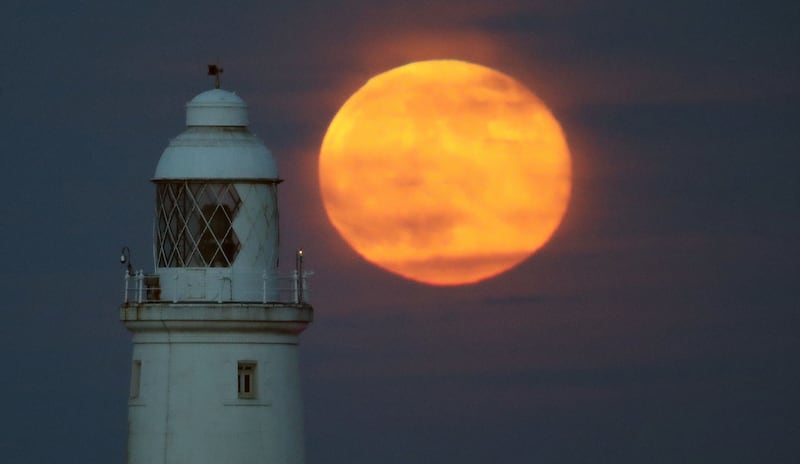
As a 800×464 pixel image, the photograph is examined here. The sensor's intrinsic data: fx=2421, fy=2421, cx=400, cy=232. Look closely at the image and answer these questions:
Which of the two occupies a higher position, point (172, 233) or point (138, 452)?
point (172, 233)

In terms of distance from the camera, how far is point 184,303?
183ft

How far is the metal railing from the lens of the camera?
56156 millimetres

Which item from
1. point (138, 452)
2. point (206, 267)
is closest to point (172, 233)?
point (206, 267)

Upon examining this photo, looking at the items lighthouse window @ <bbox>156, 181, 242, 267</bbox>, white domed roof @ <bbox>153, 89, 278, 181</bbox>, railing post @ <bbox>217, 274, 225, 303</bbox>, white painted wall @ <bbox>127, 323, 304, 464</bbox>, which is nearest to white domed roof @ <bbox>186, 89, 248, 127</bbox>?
white domed roof @ <bbox>153, 89, 278, 181</bbox>

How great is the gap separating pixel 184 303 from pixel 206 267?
101 cm

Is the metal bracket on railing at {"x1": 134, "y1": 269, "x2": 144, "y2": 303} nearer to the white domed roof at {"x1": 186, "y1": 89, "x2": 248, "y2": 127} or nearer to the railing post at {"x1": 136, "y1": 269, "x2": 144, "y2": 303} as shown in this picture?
the railing post at {"x1": 136, "y1": 269, "x2": 144, "y2": 303}

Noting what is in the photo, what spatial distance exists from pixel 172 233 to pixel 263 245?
2140 millimetres

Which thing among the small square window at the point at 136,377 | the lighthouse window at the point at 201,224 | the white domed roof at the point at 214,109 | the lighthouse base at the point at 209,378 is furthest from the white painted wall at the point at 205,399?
the white domed roof at the point at 214,109

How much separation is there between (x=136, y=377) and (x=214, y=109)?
6572 mm

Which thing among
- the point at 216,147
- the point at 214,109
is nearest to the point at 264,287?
the point at 216,147

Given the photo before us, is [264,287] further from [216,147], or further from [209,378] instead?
[216,147]

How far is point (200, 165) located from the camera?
56.2 meters

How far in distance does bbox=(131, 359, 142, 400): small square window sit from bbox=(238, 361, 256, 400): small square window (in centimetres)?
241

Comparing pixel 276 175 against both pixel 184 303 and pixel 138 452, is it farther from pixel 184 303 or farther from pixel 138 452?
pixel 138 452
